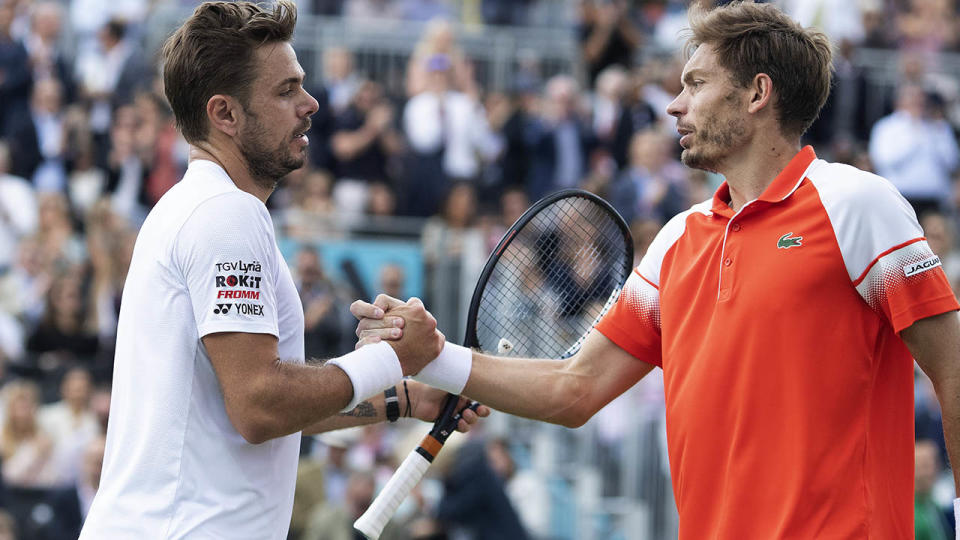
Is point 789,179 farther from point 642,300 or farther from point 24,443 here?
point 24,443

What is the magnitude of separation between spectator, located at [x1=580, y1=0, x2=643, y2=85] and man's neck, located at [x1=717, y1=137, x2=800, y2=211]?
1052 cm

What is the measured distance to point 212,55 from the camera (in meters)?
3.90

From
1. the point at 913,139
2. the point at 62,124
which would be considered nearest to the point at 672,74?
the point at 913,139

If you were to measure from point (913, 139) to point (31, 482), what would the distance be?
8.18 m

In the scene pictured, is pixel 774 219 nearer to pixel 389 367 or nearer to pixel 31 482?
pixel 389 367

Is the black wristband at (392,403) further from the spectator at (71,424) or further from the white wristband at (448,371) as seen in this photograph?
the spectator at (71,424)

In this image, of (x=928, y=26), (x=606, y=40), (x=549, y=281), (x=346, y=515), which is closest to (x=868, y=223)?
(x=549, y=281)

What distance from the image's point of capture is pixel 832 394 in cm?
385

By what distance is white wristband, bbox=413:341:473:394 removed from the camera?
14.8ft

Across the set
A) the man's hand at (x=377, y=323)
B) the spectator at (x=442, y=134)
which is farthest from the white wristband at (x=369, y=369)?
the spectator at (x=442, y=134)

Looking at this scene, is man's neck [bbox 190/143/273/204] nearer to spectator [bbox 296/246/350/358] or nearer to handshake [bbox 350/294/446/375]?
handshake [bbox 350/294/446/375]

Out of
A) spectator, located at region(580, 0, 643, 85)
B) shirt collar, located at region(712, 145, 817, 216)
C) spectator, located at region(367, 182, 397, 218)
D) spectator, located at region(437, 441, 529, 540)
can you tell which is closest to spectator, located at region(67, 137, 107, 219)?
spectator, located at region(367, 182, 397, 218)

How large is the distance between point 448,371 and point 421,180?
8.11 metres

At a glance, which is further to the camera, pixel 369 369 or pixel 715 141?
pixel 715 141
